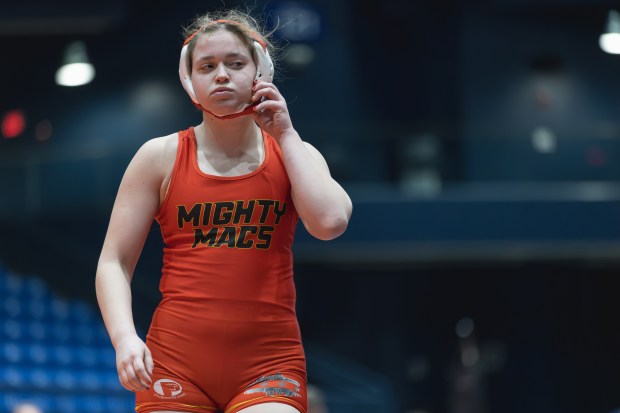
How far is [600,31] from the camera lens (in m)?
16.2

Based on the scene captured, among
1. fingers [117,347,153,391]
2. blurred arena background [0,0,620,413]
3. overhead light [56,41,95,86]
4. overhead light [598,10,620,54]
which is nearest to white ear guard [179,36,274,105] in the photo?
fingers [117,347,153,391]

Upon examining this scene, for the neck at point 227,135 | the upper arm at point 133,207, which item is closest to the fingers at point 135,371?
the upper arm at point 133,207

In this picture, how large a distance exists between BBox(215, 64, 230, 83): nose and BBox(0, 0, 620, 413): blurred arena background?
10193 millimetres

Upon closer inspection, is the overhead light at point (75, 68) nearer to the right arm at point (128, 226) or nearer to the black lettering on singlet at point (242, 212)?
the right arm at point (128, 226)

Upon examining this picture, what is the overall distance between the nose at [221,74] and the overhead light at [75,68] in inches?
507

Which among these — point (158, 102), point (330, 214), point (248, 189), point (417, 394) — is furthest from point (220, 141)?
point (417, 394)

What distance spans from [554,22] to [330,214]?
1439 cm

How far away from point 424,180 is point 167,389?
10686 mm

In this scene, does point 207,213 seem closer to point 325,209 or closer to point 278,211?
point 278,211

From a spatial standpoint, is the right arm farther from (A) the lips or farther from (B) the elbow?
(B) the elbow

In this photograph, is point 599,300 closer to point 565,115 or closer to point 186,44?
point 565,115

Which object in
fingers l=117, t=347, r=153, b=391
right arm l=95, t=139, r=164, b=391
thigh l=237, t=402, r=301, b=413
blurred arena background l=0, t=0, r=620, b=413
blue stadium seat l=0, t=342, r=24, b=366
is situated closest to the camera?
fingers l=117, t=347, r=153, b=391

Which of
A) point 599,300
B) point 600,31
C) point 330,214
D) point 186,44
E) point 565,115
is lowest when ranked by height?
point 330,214

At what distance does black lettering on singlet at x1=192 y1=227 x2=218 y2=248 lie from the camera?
2.85 metres
